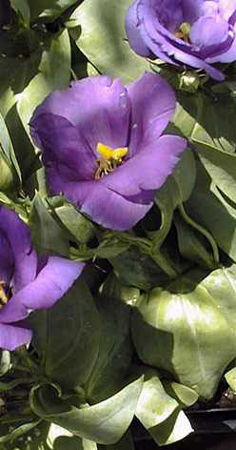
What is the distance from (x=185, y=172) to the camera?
0.83 meters

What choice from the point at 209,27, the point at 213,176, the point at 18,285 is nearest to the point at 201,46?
the point at 209,27

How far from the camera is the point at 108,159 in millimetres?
784

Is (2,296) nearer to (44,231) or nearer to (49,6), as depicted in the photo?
(44,231)

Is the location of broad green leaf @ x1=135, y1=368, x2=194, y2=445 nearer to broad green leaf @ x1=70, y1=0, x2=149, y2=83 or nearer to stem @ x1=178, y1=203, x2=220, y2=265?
stem @ x1=178, y1=203, x2=220, y2=265

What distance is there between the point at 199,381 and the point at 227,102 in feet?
0.86

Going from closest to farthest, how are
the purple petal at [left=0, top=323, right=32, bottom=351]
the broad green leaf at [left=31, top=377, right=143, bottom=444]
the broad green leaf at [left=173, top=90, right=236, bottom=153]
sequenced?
the purple petal at [left=0, top=323, right=32, bottom=351], the broad green leaf at [left=31, top=377, right=143, bottom=444], the broad green leaf at [left=173, top=90, right=236, bottom=153]

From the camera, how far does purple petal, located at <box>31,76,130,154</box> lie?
2.57ft

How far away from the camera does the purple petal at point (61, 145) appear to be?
75cm

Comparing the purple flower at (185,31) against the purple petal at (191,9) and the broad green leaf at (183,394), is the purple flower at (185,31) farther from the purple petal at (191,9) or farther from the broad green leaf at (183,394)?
the broad green leaf at (183,394)

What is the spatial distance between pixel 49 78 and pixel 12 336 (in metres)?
0.32

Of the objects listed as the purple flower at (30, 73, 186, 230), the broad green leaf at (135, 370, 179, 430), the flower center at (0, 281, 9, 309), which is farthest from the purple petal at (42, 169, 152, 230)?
the broad green leaf at (135, 370, 179, 430)

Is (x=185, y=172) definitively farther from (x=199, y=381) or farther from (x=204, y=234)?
(x=199, y=381)

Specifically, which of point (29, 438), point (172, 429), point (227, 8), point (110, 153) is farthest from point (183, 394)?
point (227, 8)

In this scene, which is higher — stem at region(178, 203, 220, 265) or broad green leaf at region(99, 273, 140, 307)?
stem at region(178, 203, 220, 265)
